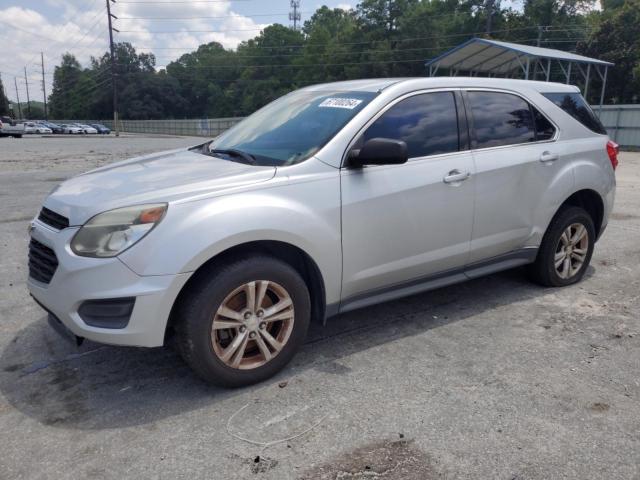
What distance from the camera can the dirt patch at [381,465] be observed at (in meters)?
2.39

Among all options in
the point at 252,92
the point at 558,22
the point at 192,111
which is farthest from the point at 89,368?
the point at 192,111

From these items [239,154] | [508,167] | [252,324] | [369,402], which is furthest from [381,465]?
[508,167]

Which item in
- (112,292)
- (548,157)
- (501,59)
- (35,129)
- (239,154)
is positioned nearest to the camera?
(112,292)

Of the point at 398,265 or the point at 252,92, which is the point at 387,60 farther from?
the point at 398,265

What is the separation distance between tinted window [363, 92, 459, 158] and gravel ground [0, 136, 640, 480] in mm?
1325

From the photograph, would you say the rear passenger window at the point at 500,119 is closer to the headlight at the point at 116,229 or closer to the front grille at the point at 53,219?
the headlight at the point at 116,229

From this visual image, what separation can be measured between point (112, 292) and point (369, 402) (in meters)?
Result: 1.49

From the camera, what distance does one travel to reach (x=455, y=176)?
377 cm

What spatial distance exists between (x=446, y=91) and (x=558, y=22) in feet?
204

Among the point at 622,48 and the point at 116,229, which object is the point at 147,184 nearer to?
the point at 116,229

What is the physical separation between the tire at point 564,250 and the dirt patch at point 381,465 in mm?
2639

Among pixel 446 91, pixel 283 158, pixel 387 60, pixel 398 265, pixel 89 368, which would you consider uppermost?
pixel 387 60

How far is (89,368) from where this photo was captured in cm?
337

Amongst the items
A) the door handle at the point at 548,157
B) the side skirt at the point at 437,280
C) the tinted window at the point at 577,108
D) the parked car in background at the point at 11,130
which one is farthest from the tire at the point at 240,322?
the parked car in background at the point at 11,130
